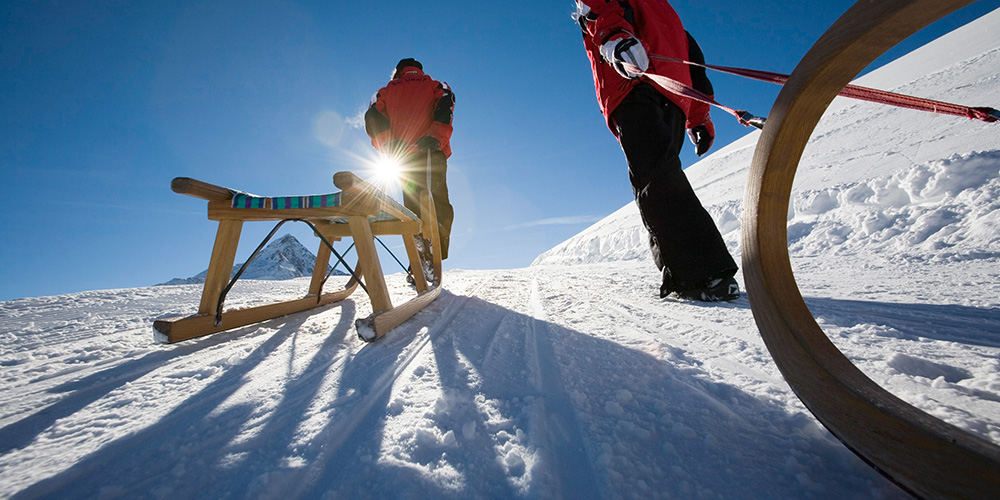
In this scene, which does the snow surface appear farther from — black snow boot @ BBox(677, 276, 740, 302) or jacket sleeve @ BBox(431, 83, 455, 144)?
jacket sleeve @ BBox(431, 83, 455, 144)

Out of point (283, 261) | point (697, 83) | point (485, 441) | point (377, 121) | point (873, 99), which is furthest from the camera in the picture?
point (283, 261)

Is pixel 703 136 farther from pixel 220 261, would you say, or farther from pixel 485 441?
pixel 220 261

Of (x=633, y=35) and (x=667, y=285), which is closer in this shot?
(x=633, y=35)

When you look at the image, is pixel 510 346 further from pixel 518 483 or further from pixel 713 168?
pixel 713 168

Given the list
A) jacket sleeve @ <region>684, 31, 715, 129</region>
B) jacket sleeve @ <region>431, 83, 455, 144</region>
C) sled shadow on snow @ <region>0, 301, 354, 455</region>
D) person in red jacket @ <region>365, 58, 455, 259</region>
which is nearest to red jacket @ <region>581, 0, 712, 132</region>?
jacket sleeve @ <region>684, 31, 715, 129</region>

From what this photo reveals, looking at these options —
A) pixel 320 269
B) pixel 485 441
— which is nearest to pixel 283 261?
pixel 320 269

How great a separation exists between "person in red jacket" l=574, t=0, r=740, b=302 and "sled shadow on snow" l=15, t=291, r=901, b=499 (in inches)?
37.1

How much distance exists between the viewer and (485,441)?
578 mm

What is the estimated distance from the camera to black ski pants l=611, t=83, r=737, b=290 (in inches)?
65.4

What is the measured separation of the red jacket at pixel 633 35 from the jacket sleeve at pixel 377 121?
223 centimetres

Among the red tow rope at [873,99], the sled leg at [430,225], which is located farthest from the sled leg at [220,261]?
the red tow rope at [873,99]

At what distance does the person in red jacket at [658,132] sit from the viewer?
5.39 feet

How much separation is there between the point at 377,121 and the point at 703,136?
3043 mm

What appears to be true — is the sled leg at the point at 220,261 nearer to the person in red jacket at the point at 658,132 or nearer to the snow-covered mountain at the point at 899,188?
the person in red jacket at the point at 658,132
